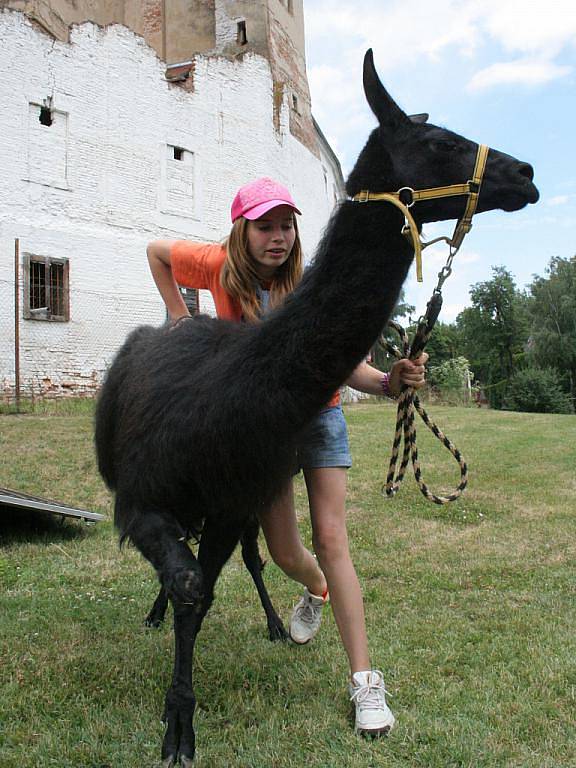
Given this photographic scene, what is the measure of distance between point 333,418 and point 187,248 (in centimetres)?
109

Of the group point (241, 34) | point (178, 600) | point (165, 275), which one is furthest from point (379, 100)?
point (241, 34)

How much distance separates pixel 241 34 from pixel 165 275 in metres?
25.6

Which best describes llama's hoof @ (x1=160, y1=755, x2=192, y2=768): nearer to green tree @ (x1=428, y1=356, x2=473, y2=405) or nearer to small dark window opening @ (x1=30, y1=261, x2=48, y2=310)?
small dark window opening @ (x1=30, y1=261, x2=48, y2=310)

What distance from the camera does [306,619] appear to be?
150 inches

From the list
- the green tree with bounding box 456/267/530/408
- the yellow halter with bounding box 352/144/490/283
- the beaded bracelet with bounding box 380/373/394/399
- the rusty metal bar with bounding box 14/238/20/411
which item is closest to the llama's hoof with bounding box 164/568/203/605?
the beaded bracelet with bounding box 380/373/394/399

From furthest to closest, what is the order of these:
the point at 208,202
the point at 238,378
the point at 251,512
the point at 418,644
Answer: the point at 208,202 → the point at 418,644 → the point at 251,512 → the point at 238,378

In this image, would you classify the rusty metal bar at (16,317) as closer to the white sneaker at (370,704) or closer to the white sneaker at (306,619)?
the white sneaker at (306,619)

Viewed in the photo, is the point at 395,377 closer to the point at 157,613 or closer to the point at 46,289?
the point at 157,613

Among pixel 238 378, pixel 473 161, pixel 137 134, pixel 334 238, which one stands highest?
pixel 137 134

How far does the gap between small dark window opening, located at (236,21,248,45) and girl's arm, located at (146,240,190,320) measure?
2532 cm

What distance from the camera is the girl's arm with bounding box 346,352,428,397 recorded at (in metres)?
3.13

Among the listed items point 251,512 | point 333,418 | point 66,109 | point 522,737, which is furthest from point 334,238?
point 66,109

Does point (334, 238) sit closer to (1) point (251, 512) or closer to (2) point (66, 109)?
(1) point (251, 512)

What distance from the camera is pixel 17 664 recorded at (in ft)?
11.5
